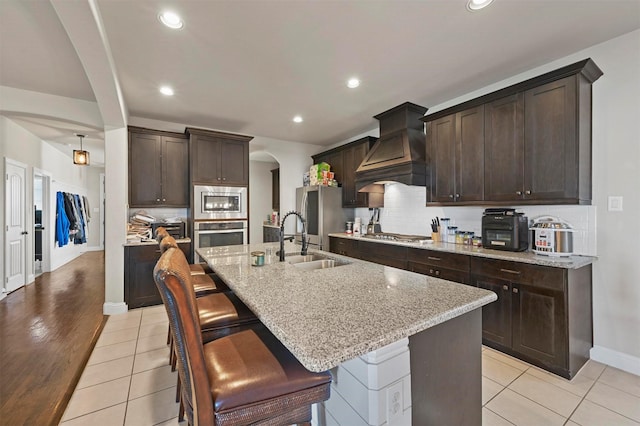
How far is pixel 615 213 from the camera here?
2.29 meters

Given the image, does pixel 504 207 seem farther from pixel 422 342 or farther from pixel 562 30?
pixel 422 342

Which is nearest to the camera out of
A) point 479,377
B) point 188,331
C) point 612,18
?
point 188,331

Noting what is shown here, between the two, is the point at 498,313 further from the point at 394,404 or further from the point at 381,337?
the point at 381,337

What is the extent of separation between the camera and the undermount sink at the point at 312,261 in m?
2.22

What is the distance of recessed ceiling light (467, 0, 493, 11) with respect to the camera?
6.04 ft

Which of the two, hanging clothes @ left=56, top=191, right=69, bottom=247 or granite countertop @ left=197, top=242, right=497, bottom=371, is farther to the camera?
hanging clothes @ left=56, top=191, right=69, bottom=247

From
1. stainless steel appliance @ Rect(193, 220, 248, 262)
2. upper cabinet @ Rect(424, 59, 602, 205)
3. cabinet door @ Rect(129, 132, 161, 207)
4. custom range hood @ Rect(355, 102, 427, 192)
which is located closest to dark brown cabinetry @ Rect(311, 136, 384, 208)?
custom range hood @ Rect(355, 102, 427, 192)

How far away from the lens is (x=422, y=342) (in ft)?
3.84

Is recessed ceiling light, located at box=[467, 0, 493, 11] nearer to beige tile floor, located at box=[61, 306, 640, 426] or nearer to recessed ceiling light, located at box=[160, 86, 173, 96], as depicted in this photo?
beige tile floor, located at box=[61, 306, 640, 426]

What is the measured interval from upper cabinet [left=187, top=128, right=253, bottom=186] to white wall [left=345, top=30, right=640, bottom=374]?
4088 mm

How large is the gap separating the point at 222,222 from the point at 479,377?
3.71m

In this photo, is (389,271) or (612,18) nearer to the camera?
(389,271)

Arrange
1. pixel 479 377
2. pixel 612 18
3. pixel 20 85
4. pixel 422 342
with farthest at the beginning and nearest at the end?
Answer: pixel 20 85 → pixel 612 18 → pixel 479 377 → pixel 422 342

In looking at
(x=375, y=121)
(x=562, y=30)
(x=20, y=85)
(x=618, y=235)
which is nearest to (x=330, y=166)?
(x=375, y=121)
